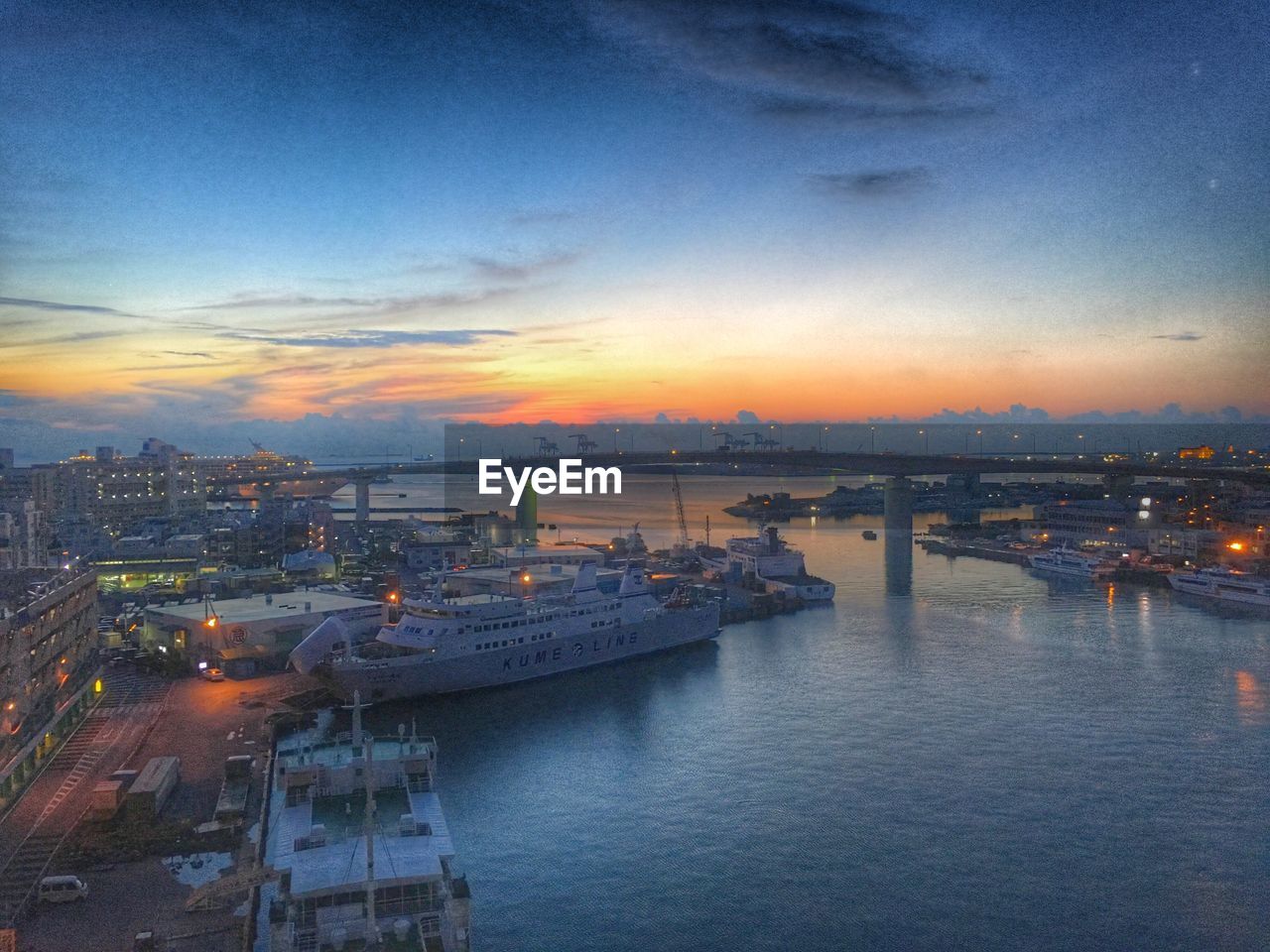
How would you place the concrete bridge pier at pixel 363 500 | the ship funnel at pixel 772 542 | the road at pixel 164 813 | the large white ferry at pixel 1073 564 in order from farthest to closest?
Result: the concrete bridge pier at pixel 363 500, the large white ferry at pixel 1073 564, the ship funnel at pixel 772 542, the road at pixel 164 813

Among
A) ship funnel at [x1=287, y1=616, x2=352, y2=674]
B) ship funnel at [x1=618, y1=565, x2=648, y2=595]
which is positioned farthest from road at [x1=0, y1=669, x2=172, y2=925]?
ship funnel at [x1=618, y1=565, x2=648, y2=595]

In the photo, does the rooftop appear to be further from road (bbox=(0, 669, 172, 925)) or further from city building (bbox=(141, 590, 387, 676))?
road (bbox=(0, 669, 172, 925))

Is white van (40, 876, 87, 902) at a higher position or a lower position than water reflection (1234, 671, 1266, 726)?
higher

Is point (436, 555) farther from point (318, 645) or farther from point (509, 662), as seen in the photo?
point (318, 645)

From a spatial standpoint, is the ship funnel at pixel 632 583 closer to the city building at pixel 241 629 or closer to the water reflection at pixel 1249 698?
the city building at pixel 241 629

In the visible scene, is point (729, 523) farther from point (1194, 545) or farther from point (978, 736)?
point (978, 736)

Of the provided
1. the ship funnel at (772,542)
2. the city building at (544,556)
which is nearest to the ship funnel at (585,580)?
Result: the city building at (544,556)
